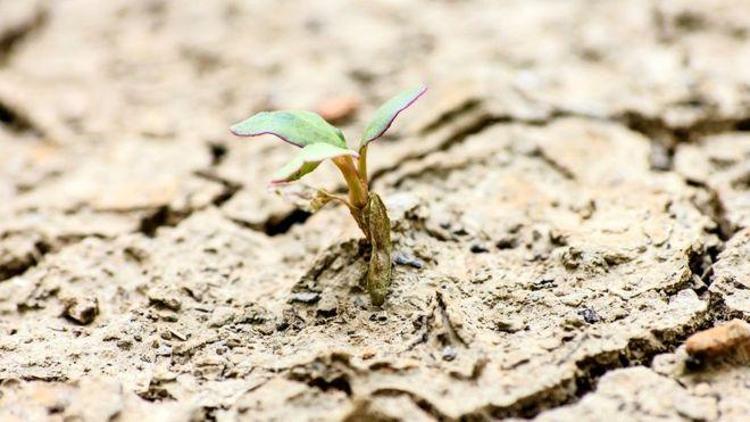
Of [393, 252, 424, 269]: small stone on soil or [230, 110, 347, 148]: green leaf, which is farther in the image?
[393, 252, 424, 269]: small stone on soil

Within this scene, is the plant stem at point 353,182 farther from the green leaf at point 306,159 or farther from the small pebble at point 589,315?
the small pebble at point 589,315

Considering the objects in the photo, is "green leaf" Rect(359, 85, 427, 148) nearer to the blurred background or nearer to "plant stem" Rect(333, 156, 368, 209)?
"plant stem" Rect(333, 156, 368, 209)

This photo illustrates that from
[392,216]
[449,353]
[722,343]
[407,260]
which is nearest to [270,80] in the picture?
[392,216]

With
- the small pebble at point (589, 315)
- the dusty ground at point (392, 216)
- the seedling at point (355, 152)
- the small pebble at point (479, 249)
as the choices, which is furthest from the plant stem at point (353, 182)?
the small pebble at point (589, 315)

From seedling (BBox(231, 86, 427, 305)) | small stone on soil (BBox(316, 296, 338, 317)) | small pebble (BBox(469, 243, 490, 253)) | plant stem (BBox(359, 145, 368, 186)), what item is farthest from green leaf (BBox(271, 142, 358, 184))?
small pebble (BBox(469, 243, 490, 253))

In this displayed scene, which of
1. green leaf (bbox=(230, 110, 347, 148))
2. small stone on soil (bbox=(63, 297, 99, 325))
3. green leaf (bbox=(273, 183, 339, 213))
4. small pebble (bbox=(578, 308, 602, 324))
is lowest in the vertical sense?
small stone on soil (bbox=(63, 297, 99, 325))

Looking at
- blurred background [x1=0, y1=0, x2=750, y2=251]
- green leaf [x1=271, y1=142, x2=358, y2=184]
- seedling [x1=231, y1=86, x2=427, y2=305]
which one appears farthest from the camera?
blurred background [x1=0, y1=0, x2=750, y2=251]

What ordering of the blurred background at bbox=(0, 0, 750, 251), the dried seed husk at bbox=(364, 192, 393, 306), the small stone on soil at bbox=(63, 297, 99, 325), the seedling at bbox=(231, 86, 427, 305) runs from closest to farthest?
the seedling at bbox=(231, 86, 427, 305), the dried seed husk at bbox=(364, 192, 393, 306), the small stone on soil at bbox=(63, 297, 99, 325), the blurred background at bbox=(0, 0, 750, 251)
